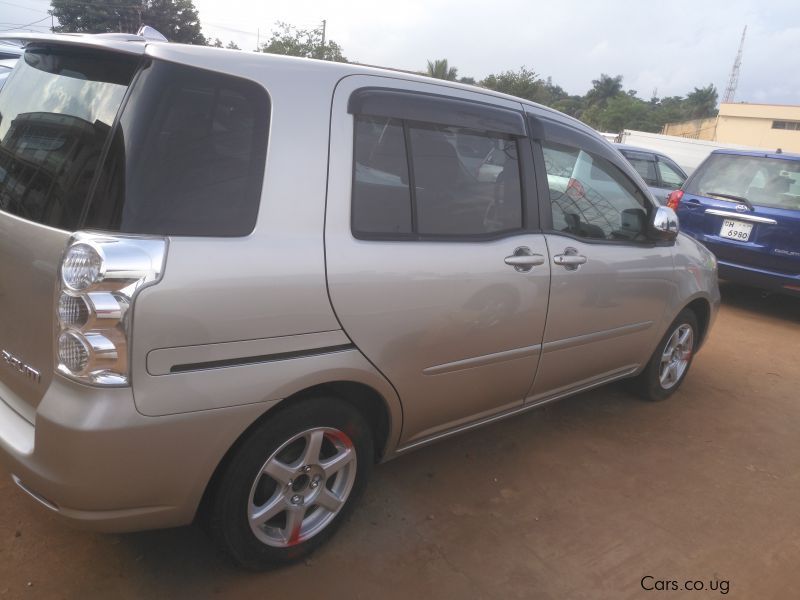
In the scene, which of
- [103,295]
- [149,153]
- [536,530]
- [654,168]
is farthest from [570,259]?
[654,168]

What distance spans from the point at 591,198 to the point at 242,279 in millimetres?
2115

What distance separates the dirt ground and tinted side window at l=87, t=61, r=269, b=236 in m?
1.28

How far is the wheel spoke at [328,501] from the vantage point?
7.63ft

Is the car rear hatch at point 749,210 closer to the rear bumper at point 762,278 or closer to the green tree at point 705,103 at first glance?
the rear bumper at point 762,278

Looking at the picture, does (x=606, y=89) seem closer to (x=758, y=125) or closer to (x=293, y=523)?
(x=758, y=125)

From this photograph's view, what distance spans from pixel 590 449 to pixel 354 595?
1795 mm

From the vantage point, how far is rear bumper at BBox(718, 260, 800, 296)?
5.91 m

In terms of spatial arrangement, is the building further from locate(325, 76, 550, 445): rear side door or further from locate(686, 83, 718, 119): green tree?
locate(325, 76, 550, 445): rear side door

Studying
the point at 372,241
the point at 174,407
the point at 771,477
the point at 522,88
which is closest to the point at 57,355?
the point at 174,407

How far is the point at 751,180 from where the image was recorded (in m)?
6.32

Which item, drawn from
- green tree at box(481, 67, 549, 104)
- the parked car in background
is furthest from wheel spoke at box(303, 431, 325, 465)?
green tree at box(481, 67, 549, 104)

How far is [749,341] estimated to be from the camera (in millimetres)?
5770

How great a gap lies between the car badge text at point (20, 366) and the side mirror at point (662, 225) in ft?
10.3

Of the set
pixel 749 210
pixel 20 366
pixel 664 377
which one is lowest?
pixel 664 377
